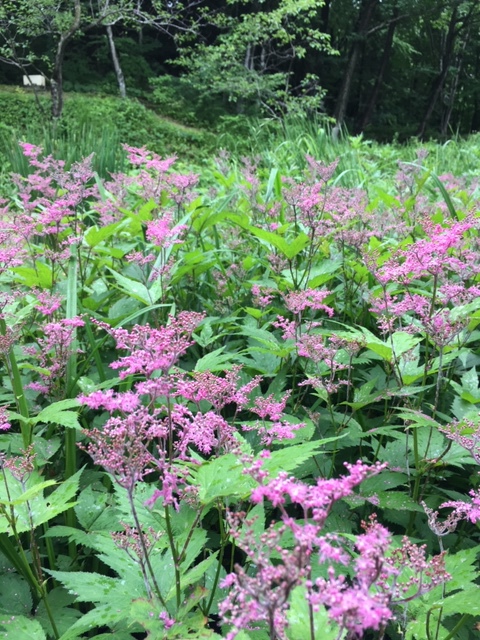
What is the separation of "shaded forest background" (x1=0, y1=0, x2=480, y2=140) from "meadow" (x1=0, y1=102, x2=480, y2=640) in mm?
13829

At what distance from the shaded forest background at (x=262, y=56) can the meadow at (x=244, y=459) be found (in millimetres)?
13829

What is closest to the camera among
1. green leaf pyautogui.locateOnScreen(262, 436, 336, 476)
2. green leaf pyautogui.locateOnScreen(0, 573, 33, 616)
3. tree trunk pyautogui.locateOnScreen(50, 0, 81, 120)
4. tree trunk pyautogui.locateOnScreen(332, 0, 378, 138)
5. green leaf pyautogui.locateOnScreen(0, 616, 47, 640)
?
green leaf pyautogui.locateOnScreen(262, 436, 336, 476)

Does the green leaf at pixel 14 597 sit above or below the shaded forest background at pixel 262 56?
below

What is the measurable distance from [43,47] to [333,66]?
599 inches

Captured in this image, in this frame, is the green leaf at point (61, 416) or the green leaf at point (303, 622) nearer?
the green leaf at point (303, 622)

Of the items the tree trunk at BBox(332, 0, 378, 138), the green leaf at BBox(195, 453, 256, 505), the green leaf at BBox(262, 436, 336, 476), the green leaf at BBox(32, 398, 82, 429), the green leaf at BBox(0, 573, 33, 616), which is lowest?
the green leaf at BBox(0, 573, 33, 616)

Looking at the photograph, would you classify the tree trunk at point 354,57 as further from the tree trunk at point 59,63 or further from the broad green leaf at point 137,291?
the broad green leaf at point 137,291

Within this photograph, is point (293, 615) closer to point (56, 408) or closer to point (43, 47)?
point (56, 408)

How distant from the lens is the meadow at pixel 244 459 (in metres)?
0.81

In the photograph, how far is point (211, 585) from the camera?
127cm

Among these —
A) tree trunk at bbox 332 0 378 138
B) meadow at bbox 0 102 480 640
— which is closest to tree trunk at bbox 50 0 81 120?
tree trunk at bbox 332 0 378 138

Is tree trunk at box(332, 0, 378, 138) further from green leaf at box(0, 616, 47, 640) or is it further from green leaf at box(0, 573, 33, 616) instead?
green leaf at box(0, 616, 47, 640)

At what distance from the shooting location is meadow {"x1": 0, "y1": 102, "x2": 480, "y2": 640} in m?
0.81

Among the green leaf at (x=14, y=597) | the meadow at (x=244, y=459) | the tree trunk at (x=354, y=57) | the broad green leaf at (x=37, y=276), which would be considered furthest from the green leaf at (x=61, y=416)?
the tree trunk at (x=354, y=57)
